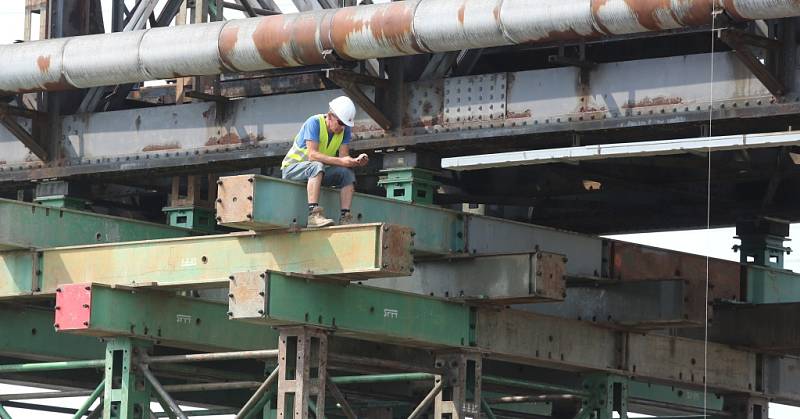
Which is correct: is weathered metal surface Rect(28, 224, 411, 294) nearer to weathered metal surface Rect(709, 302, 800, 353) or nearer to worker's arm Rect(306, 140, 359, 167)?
worker's arm Rect(306, 140, 359, 167)

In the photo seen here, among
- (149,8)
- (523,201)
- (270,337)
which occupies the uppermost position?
(149,8)

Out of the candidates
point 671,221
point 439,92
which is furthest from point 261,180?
point 671,221

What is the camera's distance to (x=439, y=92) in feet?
76.7

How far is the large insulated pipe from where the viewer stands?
68.2 feet

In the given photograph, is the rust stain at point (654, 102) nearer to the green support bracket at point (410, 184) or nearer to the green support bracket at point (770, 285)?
the green support bracket at point (410, 184)

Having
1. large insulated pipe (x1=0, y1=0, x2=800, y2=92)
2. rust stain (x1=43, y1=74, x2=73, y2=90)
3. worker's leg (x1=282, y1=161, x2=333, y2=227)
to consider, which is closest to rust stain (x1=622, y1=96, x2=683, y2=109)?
large insulated pipe (x1=0, y1=0, x2=800, y2=92)

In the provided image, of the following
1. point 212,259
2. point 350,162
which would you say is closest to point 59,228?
point 212,259

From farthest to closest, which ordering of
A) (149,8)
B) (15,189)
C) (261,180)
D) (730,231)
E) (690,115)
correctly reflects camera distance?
(730,231)
(15,189)
(149,8)
(690,115)
(261,180)

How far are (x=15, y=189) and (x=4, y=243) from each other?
4.87 m

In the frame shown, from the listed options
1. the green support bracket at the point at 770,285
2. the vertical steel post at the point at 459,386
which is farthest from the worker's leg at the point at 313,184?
the green support bracket at the point at 770,285

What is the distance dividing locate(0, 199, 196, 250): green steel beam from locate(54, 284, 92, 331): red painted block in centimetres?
147

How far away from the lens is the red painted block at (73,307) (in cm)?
2222

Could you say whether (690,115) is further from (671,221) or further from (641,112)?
(671,221)

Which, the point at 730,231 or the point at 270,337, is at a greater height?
the point at 730,231
